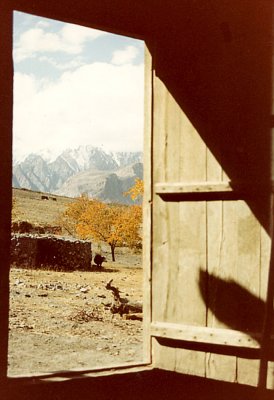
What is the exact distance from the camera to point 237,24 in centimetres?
396

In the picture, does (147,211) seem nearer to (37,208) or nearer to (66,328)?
(66,328)

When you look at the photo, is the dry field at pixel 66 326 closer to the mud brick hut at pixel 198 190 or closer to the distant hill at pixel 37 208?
the mud brick hut at pixel 198 190

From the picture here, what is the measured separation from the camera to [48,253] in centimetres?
1983

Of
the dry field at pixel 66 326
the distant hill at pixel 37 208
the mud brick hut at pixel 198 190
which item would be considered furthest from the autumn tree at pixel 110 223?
the distant hill at pixel 37 208

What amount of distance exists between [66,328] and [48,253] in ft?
34.9

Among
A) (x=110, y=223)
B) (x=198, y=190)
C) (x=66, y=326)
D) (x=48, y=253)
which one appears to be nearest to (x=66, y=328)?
(x=66, y=326)

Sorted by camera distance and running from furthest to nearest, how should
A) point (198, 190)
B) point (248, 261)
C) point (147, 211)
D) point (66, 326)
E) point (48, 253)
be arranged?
point (48, 253), point (66, 326), point (147, 211), point (198, 190), point (248, 261)

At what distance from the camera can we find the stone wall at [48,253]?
63.6ft

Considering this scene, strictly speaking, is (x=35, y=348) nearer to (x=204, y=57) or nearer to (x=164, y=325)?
(x=164, y=325)

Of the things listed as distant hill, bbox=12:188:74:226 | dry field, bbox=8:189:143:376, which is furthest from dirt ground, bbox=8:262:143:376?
distant hill, bbox=12:188:74:226

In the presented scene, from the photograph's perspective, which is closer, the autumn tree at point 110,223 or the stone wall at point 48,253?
the stone wall at point 48,253

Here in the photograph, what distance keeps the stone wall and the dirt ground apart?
3291 mm

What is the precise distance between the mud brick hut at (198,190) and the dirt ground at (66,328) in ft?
2.57

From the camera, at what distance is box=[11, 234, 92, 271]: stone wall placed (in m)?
19.4
